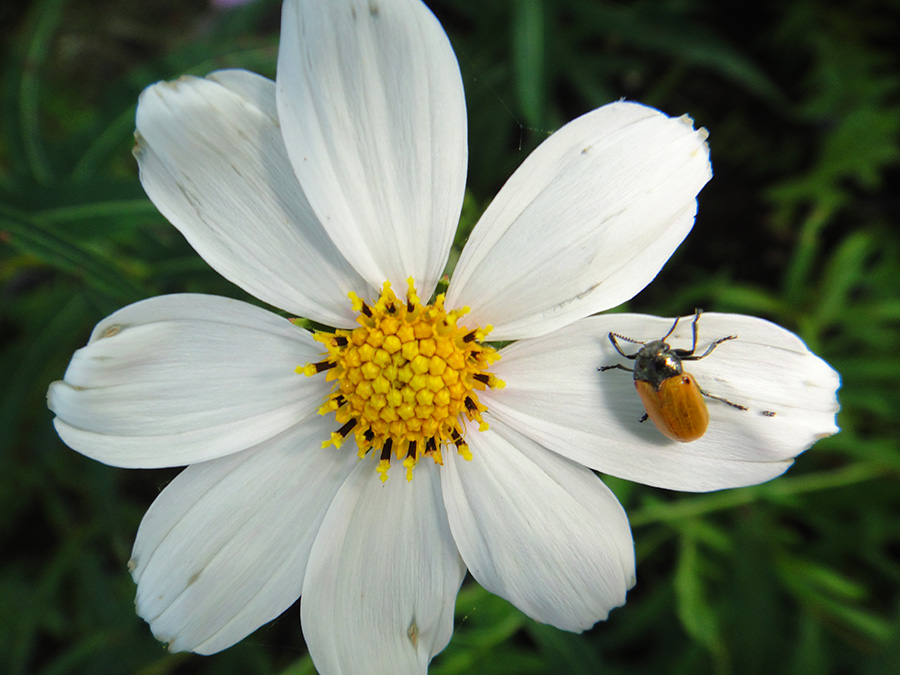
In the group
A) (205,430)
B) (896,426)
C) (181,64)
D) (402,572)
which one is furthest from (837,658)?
(181,64)

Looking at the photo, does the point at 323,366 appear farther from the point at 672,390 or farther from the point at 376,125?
the point at 672,390

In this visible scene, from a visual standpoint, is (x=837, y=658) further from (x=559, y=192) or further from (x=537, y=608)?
(x=559, y=192)

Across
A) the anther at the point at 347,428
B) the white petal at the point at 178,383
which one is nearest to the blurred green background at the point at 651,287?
the white petal at the point at 178,383

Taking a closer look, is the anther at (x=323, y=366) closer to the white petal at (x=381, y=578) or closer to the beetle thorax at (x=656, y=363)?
the white petal at (x=381, y=578)

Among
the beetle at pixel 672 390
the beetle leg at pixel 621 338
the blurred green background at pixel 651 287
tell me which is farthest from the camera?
the blurred green background at pixel 651 287

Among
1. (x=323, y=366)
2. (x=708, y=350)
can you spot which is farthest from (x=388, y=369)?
(x=708, y=350)

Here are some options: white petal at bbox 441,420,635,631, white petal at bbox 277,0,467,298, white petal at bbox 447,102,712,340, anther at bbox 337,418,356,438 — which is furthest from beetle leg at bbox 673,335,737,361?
anther at bbox 337,418,356,438
